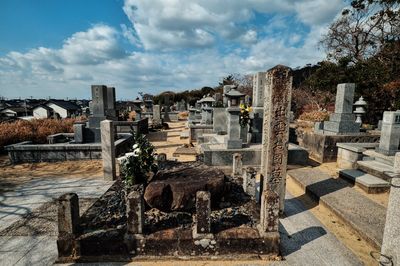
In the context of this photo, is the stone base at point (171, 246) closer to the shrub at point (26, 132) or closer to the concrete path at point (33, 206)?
the concrete path at point (33, 206)

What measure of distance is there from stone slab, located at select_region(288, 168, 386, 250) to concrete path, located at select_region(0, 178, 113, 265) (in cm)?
477

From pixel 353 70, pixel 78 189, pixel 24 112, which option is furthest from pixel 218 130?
pixel 24 112

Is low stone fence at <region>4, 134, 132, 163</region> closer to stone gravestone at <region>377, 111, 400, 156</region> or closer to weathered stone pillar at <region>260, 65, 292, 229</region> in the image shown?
weathered stone pillar at <region>260, 65, 292, 229</region>

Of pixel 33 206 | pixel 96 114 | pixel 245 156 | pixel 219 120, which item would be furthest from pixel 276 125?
pixel 96 114

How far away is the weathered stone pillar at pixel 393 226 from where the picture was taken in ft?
7.51

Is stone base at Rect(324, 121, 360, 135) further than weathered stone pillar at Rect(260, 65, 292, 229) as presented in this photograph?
Yes

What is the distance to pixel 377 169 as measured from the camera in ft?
17.8

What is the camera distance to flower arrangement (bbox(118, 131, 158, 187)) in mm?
4168

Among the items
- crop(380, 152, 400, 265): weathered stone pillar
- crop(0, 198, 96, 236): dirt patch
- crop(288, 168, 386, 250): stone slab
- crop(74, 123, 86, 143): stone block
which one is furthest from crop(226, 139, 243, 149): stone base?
crop(74, 123, 86, 143): stone block

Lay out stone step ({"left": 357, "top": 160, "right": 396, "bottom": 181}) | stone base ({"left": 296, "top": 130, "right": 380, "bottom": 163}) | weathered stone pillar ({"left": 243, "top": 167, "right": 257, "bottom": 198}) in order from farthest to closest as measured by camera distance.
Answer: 1. stone base ({"left": 296, "top": 130, "right": 380, "bottom": 163})
2. stone step ({"left": 357, "top": 160, "right": 396, "bottom": 181})
3. weathered stone pillar ({"left": 243, "top": 167, "right": 257, "bottom": 198})

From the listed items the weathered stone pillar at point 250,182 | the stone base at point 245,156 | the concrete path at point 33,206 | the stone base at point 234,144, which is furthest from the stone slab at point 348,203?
the concrete path at point 33,206

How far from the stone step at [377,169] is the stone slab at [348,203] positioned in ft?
2.53

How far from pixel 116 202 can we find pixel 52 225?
1.13 m

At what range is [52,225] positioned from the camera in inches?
148
